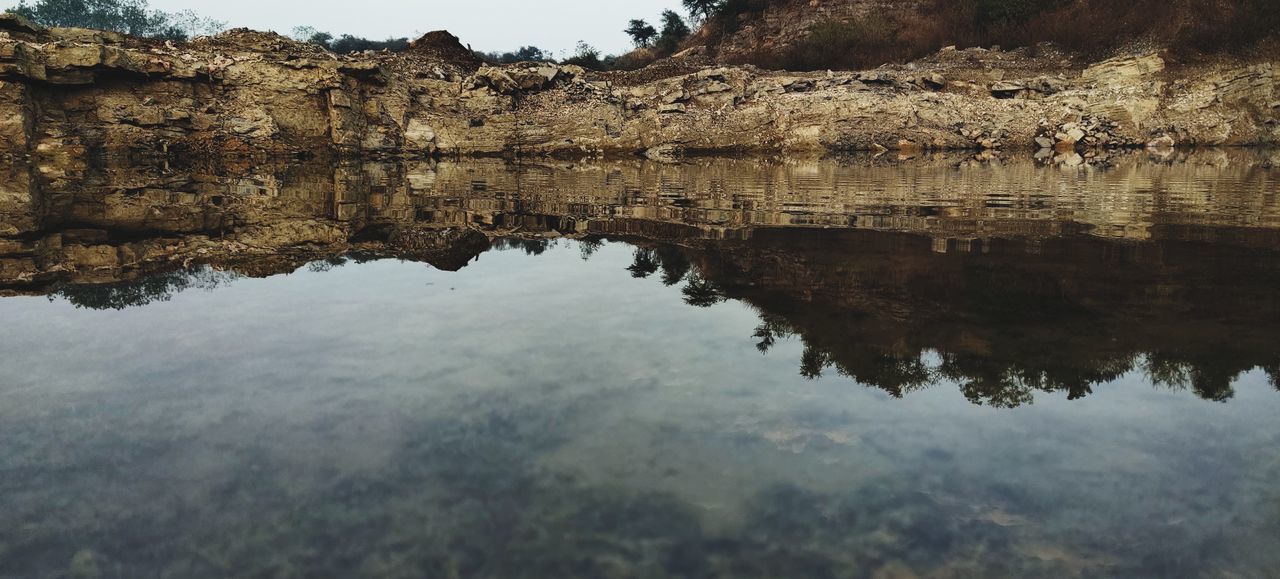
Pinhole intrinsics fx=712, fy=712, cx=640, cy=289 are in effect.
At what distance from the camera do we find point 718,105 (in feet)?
95.7

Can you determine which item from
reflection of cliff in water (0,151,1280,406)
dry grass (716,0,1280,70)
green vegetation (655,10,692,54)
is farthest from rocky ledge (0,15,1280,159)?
green vegetation (655,10,692,54)

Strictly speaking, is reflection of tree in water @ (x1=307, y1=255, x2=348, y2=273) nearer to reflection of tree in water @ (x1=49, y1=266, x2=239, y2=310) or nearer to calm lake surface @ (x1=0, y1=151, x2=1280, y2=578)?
→ calm lake surface @ (x1=0, y1=151, x2=1280, y2=578)

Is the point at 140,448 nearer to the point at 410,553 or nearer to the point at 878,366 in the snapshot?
the point at 410,553

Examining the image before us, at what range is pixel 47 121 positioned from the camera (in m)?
20.5

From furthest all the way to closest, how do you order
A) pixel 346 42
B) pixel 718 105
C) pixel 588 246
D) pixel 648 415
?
pixel 346 42 → pixel 718 105 → pixel 588 246 → pixel 648 415

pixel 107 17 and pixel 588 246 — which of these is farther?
pixel 107 17

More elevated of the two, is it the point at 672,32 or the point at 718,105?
the point at 672,32

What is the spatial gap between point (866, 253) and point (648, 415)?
3.29 metres

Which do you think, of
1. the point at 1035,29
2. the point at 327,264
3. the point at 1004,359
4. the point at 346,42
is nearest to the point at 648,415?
the point at 1004,359

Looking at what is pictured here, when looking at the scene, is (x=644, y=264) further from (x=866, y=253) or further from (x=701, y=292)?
(x=866, y=253)

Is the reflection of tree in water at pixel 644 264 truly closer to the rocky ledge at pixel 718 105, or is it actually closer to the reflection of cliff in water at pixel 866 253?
the reflection of cliff in water at pixel 866 253

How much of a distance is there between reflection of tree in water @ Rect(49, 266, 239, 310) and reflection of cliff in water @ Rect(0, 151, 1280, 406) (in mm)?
24

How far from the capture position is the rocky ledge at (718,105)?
24.8m

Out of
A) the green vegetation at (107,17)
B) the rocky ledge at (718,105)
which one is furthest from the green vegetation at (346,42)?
the rocky ledge at (718,105)
